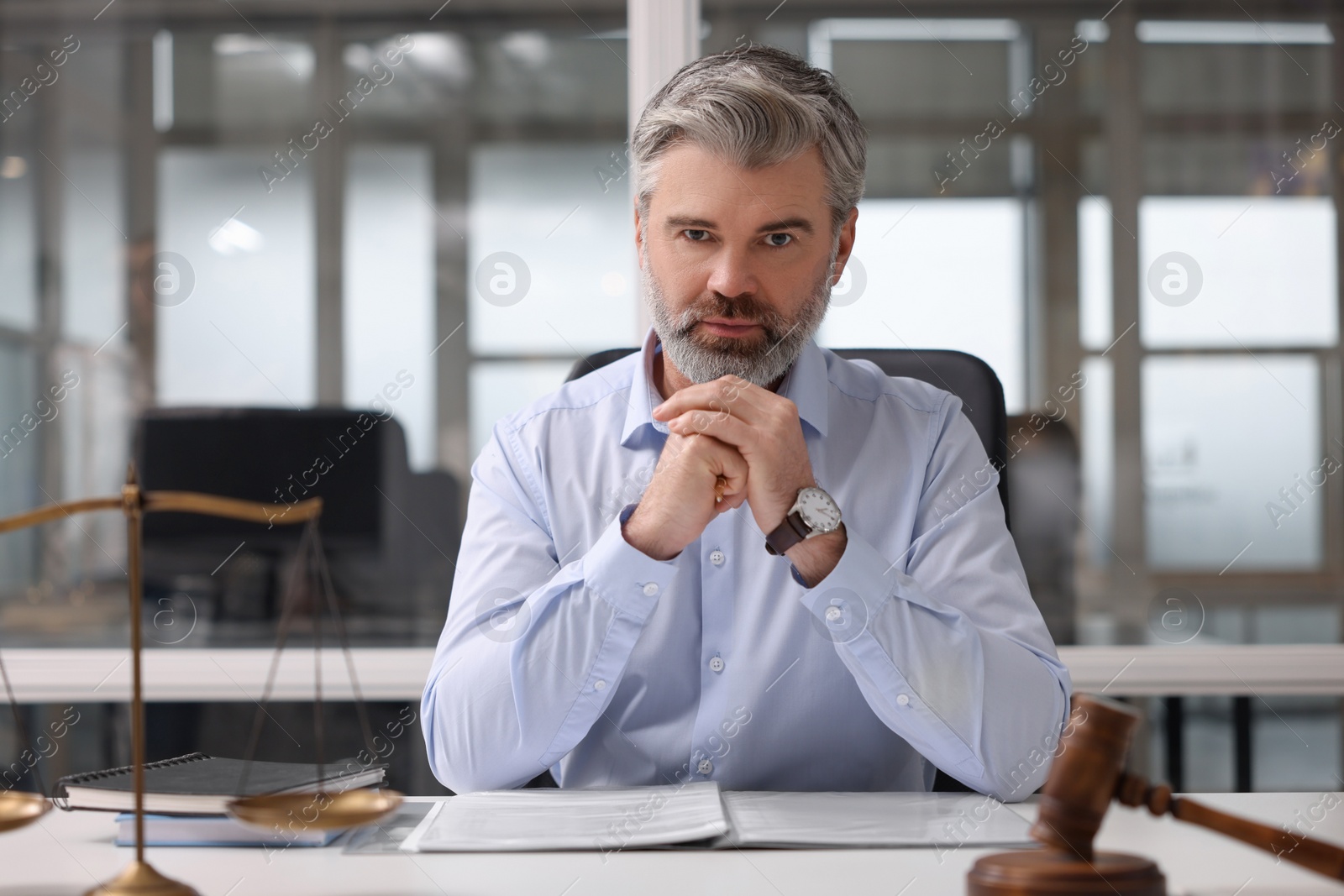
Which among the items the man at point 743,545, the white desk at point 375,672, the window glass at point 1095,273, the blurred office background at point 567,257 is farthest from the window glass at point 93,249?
the window glass at point 1095,273

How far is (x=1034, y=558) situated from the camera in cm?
260

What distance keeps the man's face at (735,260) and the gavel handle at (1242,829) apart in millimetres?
830

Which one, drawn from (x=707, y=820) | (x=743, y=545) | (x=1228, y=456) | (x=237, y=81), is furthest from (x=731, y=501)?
(x=237, y=81)

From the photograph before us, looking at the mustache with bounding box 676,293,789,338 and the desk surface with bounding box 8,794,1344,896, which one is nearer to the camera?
the desk surface with bounding box 8,794,1344,896

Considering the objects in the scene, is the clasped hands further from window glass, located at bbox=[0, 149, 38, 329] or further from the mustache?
window glass, located at bbox=[0, 149, 38, 329]

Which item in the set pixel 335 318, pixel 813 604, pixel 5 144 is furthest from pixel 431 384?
pixel 813 604

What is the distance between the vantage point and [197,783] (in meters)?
0.95

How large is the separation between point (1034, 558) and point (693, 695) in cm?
151

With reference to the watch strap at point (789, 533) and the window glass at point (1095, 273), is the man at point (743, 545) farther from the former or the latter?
the window glass at point (1095, 273)

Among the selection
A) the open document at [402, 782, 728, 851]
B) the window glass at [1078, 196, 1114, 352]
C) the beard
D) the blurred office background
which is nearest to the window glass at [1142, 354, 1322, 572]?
the blurred office background

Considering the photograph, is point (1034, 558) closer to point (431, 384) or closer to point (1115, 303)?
point (1115, 303)

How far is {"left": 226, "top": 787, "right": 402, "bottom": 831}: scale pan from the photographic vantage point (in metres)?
0.69

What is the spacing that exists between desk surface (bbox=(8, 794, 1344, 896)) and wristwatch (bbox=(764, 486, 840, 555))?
40cm

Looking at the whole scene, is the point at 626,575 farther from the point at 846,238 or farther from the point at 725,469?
the point at 846,238
